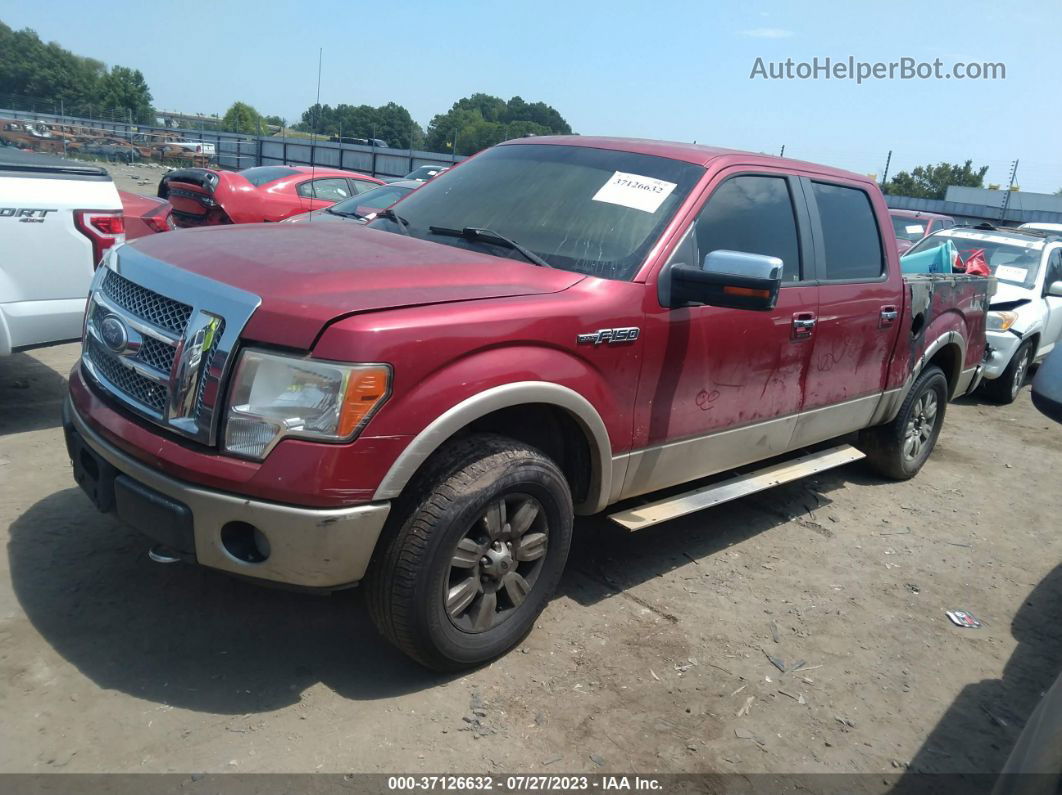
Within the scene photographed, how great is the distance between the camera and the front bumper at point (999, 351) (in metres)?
8.62

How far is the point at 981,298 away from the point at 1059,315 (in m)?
4.44

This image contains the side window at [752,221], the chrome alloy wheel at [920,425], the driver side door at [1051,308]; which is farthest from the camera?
the driver side door at [1051,308]

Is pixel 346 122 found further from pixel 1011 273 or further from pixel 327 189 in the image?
pixel 1011 273

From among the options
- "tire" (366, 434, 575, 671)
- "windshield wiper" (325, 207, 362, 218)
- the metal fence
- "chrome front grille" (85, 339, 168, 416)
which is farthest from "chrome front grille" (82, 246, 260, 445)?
the metal fence

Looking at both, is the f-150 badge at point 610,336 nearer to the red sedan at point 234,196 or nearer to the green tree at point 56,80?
the red sedan at point 234,196

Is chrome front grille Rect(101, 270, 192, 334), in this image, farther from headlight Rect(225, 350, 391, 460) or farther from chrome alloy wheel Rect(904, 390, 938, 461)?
chrome alloy wheel Rect(904, 390, 938, 461)

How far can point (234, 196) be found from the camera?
10547mm

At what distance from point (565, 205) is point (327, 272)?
127cm

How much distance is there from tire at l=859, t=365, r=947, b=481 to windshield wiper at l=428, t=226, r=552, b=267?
3208 millimetres

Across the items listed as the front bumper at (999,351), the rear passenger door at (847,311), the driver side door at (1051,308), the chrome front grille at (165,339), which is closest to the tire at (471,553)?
the chrome front grille at (165,339)

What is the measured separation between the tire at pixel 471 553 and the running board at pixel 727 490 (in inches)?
17.1

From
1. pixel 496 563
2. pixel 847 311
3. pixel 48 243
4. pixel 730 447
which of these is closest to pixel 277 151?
pixel 48 243

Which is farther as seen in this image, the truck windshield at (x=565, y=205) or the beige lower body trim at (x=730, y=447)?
the beige lower body trim at (x=730, y=447)

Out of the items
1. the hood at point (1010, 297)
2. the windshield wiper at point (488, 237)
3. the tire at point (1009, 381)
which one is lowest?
the tire at point (1009, 381)
